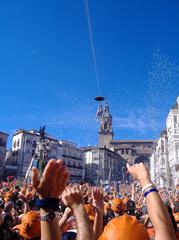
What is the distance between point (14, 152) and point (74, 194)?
94321mm

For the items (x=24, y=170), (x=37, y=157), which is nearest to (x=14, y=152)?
(x=24, y=170)

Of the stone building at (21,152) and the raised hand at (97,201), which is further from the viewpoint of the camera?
the stone building at (21,152)

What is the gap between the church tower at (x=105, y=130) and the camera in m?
152

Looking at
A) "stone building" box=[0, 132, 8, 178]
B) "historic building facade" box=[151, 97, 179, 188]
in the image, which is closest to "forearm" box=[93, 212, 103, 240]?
"historic building facade" box=[151, 97, 179, 188]

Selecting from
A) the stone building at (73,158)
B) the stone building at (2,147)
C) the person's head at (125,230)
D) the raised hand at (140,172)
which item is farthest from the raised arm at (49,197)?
the stone building at (73,158)

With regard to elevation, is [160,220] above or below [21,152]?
below

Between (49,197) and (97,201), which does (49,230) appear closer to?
(49,197)

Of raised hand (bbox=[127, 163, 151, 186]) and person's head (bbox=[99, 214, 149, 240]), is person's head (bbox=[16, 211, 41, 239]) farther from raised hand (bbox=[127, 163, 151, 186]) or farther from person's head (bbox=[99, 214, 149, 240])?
raised hand (bbox=[127, 163, 151, 186])

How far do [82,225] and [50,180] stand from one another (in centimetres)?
55

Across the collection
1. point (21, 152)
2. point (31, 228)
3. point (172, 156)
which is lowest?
point (31, 228)

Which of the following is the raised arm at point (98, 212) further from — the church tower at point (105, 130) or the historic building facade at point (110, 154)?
the church tower at point (105, 130)

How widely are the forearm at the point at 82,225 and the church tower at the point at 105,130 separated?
147994 mm

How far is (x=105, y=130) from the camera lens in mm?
157875

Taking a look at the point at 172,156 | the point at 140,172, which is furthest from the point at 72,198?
the point at 172,156
